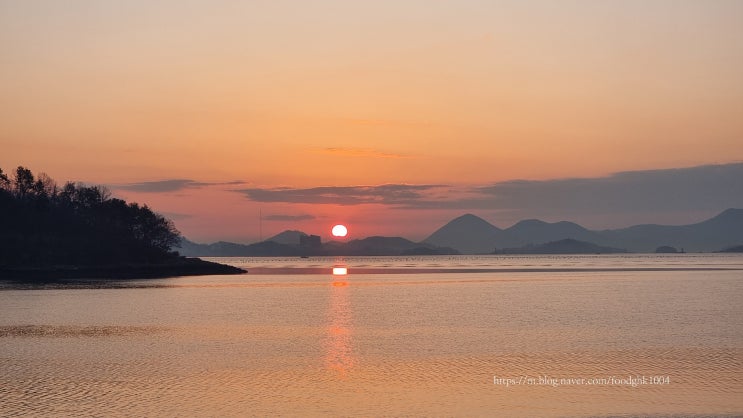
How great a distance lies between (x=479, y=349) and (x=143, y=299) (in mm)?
60318

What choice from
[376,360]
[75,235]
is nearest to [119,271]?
[75,235]

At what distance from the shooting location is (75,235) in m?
177

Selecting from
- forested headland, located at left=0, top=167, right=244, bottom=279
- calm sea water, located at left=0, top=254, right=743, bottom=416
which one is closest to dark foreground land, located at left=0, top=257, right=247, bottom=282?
forested headland, located at left=0, top=167, right=244, bottom=279

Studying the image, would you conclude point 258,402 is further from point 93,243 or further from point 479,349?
point 93,243

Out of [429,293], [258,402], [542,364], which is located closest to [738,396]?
[542,364]

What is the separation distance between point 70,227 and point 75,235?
3.03m

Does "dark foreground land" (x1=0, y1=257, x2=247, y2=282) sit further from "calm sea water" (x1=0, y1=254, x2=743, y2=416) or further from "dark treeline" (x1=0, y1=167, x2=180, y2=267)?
"calm sea water" (x1=0, y1=254, x2=743, y2=416)

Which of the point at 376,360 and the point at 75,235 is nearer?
the point at 376,360

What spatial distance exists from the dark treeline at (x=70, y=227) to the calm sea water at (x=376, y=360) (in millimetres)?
91685

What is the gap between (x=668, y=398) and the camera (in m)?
30.1

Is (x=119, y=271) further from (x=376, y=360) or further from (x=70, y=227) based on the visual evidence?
(x=376, y=360)

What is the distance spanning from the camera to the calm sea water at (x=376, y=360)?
30047mm

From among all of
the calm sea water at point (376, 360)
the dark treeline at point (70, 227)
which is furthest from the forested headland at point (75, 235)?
the calm sea water at point (376, 360)

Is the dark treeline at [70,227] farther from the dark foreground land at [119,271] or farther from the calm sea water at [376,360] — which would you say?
the calm sea water at [376,360]
